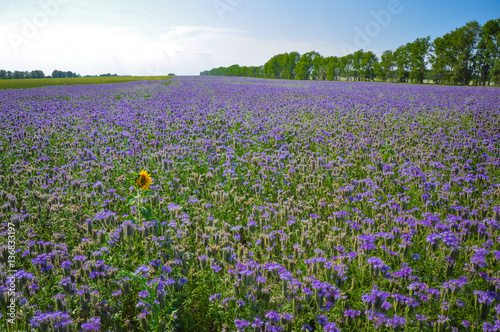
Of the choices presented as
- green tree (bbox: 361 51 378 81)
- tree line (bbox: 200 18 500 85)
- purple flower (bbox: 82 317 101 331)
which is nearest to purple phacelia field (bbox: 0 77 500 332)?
purple flower (bbox: 82 317 101 331)

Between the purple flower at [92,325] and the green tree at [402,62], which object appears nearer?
the purple flower at [92,325]

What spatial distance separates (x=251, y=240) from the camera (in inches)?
174

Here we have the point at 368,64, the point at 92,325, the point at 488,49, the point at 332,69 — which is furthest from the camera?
the point at 332,69

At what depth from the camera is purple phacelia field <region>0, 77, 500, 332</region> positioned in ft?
9.34

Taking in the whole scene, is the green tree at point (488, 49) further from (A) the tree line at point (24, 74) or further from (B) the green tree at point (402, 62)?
(A) the tree line at point (24, 74)

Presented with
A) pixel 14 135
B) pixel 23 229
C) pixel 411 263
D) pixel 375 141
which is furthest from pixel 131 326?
pixel 14 135

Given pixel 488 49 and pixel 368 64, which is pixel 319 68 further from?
pixel 488 49

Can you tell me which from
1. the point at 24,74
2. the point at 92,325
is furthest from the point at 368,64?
the point at 24,74

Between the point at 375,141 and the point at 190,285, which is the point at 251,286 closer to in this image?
the point at 190,285

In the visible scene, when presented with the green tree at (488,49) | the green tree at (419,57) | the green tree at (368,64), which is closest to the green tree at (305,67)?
the green tree at (368,64)

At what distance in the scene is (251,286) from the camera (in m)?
3.07

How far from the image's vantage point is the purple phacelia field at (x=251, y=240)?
2.85 meters

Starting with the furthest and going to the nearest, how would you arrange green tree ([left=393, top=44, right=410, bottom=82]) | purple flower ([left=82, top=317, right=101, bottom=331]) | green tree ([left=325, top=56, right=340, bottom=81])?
green tree ([left=325, top=56, right=340, bottom=81])
green tree ([left=393, top=44, right=410, bottom=82])
purple flower ([left=82, top=317, right=101, bottom=331])

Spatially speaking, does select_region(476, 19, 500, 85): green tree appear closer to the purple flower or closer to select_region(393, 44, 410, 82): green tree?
select_region(393, 44, 410, 82): green tree
